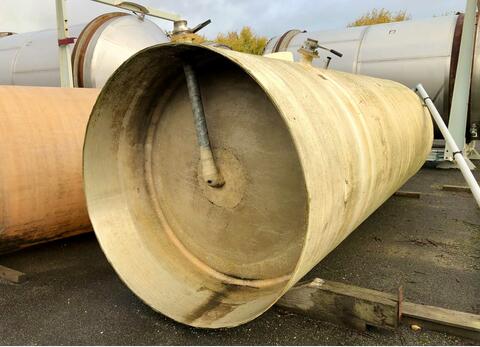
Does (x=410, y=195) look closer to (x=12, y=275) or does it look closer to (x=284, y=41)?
(x=284, y=41)

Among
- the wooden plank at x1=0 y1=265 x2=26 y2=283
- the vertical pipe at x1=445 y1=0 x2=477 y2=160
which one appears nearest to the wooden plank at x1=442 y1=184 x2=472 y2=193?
the vertical pipe at x1=445 y1=0 x2=477 y2=160

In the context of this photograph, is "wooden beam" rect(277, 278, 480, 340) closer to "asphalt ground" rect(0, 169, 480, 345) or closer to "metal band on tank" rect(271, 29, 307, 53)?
"asphalt ground" rect(0, 169, 480, 345)

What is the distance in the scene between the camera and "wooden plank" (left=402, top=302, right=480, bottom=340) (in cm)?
197

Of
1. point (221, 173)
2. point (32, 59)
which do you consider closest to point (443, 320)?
point (221, 173)

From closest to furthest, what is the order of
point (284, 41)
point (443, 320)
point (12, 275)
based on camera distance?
point (443, 320)
point (12, 275)
point (284, 41)

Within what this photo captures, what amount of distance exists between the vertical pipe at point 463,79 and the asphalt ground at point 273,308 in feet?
6.98

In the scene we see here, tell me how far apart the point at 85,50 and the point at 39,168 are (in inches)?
137

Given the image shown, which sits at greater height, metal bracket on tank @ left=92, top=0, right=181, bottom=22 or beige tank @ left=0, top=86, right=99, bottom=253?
metal bracket on tank @ left=92, top=0, right=181, bottom=22

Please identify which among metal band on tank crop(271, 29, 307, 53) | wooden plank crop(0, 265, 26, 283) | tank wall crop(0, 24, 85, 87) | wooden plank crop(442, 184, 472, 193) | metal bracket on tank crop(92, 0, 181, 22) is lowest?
wooden plank crop(442, 184, 472, 193)

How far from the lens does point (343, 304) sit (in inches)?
81.7

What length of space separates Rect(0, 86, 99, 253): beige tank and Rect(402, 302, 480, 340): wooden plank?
2.23 m

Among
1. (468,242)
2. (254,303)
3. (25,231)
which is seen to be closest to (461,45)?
(468,242)

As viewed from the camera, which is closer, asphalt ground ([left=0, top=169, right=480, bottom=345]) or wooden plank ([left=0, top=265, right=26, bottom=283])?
asphalt ground ([left=0, top=169, right=480, bottom=345])

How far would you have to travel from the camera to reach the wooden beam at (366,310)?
200 cm
